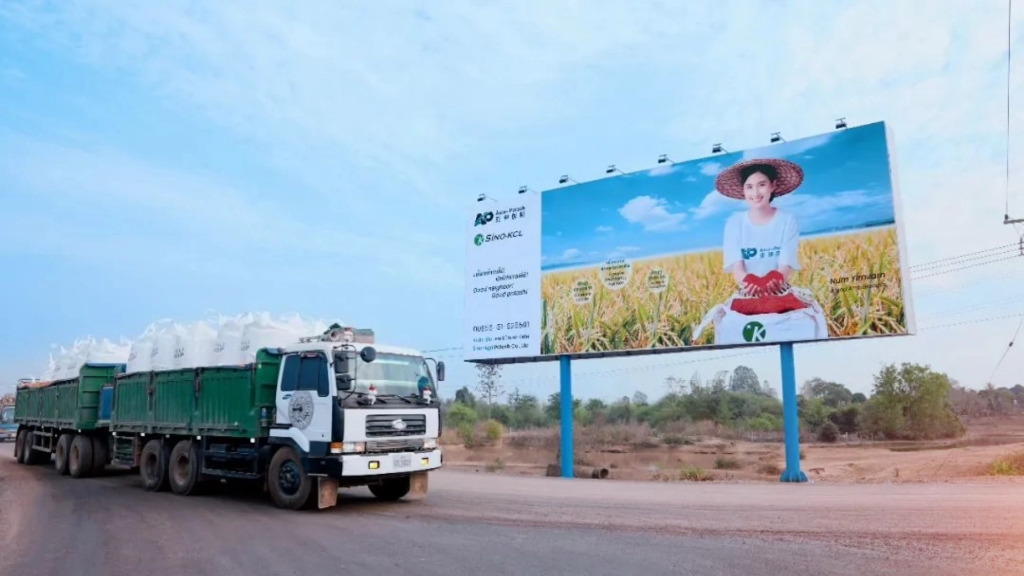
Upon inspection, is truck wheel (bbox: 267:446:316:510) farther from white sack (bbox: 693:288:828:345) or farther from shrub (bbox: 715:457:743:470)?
shrub (bbox: 715:457:743:470)

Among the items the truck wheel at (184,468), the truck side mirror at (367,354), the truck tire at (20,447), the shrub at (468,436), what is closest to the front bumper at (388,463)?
the truck side mirror at (367,354)

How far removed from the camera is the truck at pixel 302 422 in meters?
10.4

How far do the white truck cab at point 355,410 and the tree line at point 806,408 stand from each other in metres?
20.2

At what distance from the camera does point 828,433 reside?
39000 mm

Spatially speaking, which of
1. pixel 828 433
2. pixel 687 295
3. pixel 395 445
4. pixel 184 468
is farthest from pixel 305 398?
pixel 828 433

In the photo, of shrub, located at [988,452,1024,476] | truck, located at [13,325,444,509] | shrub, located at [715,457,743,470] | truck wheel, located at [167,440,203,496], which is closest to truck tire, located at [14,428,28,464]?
truck, located at [13,325,444,509]

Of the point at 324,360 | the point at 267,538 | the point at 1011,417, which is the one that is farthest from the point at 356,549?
the point at 1011,417

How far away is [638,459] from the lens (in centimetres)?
3431

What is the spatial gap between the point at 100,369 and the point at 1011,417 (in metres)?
53.6

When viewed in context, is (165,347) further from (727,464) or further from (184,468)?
(727,464)

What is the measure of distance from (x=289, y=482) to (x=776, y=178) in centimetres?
1370

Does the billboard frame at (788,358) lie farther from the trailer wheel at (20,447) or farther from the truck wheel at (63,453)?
the trailer wheel at (20,447)

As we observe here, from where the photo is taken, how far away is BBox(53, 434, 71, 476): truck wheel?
58.6ft

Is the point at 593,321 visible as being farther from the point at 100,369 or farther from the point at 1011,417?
the point at 1011,417
